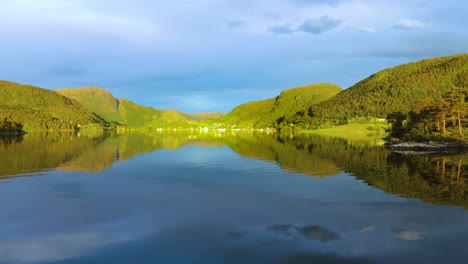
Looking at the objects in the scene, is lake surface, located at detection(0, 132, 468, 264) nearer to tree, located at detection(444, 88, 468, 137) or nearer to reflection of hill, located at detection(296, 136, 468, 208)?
reflection of hill, located at detection(296, 136, 468, 208)

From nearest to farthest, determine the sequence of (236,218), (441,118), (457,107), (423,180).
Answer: (236,218) → (423,180) → (457,107) → (441,118)

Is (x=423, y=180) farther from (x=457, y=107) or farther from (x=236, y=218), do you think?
(x=457, y=107)

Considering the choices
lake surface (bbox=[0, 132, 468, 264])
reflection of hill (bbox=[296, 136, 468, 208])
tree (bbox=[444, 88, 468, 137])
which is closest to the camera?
lake surface (bbox=[0, 132, 468, 264])

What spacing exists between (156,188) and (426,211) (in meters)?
26.7

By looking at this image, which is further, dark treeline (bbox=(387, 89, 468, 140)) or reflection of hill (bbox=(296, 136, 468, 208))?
dark treeline (bbox=(387, 89, 468, 140))

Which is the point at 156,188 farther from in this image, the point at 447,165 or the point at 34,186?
the point at 447,165

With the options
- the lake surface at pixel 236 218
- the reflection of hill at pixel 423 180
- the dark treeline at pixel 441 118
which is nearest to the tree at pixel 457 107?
the dark treeline at pixel 441 118

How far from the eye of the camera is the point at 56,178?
152 ft

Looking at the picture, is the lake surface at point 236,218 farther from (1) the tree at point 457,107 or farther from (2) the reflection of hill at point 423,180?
(1) the tree at point 457,107

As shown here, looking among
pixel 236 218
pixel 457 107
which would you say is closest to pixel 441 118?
pixel 457 107

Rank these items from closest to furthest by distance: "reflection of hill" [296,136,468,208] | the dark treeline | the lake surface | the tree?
the lake surface < "reflection of hill" [296,136,468,208] < the tree < the dark treeline

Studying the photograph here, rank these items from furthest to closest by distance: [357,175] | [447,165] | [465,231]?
[447,165] < [357,175] < [465,231]

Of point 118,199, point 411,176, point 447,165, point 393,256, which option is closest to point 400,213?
point 393,256

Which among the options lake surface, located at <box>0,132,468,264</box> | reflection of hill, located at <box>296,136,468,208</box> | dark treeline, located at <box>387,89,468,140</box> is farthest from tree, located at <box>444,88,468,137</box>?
lake surface, located at <box>0,132,468,264</box>
